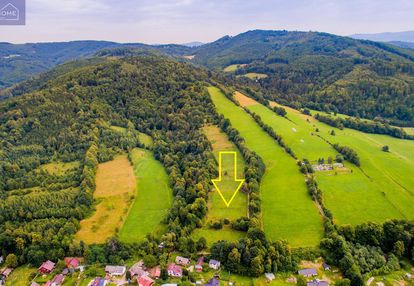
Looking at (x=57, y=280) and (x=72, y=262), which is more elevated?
(x=72, y=262)

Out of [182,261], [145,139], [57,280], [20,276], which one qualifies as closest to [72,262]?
[57,280]

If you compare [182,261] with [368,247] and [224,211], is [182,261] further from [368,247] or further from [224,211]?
[368,247]

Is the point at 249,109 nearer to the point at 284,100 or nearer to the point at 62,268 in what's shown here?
the point at 284,100

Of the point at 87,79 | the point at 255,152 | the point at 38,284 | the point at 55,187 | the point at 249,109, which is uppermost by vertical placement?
the point at 87,79

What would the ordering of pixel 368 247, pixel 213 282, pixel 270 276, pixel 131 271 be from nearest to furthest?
pixel 213 282 < pixel 270 276 < pixel 131 271 < pixel 368 247

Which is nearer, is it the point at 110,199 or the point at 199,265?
the point at 199,265

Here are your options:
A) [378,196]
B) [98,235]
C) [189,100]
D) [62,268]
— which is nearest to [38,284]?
[62,268]
